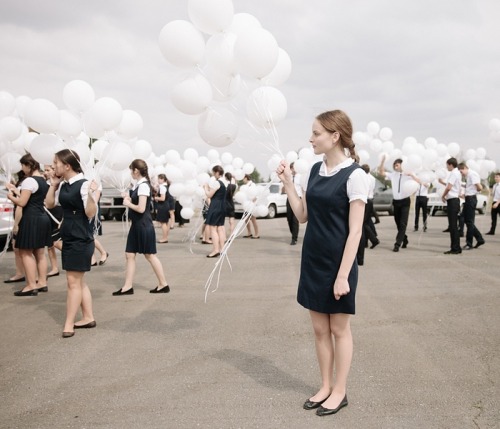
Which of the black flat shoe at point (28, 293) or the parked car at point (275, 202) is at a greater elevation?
the parked car at point (275, 202)

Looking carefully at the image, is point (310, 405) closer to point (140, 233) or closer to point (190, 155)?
point (140, 233)

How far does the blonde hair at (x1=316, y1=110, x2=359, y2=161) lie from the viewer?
2957 mm

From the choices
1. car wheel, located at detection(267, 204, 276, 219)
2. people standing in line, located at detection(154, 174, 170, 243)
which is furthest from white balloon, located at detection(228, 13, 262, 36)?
car wheel, located at detection(267, 204, 276, 219)

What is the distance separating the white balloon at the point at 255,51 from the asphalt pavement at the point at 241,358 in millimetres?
2508

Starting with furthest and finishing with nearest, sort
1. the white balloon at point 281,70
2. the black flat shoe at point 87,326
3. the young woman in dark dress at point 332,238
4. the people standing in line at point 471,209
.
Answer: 1. the people standing in line at point 471,209
2. the black flat shoe at point 87,326
3. the white balloon at point 281,70
4. the young woman in dark dress at point 332,238

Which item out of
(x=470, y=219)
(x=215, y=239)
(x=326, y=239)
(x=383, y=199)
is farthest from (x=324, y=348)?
(x=383, y=199)

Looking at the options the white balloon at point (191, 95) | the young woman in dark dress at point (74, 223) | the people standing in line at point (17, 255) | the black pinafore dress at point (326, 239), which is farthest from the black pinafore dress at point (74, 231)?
the black pinafore dress at point (326, 239)

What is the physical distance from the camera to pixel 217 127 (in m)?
4.28

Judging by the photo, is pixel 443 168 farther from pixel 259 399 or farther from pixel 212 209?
pixel 259 399

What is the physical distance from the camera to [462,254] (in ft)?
31.8

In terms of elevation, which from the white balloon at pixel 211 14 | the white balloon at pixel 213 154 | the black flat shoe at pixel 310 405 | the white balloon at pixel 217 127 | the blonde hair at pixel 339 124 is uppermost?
the white balloon at pixel 211 14

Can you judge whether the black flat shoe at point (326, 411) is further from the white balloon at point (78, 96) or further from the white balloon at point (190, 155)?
the white balloon at point (190, 155)

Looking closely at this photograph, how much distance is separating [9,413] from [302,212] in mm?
2382

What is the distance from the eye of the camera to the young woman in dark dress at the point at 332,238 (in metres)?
2.88
